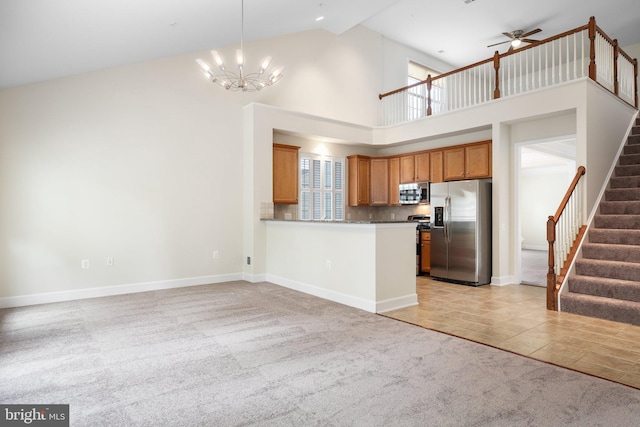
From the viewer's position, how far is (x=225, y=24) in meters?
5.07

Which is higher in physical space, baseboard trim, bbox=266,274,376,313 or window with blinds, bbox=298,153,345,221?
window with blinds, bbox=298,153,345,221

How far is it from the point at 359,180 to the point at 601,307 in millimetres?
5125

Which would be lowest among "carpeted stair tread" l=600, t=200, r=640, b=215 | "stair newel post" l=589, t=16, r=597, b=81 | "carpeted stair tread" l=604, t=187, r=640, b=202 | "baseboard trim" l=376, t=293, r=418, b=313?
"baseboard trim" l=376, t=293, r=418, b=313

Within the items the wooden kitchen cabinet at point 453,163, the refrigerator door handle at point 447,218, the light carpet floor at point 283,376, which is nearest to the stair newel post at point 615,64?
the wooden kitchen cabinet at point 453,163

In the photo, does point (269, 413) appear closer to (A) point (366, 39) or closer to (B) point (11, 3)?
(B) point (11, 3)

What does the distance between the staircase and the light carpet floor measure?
1.97 meters

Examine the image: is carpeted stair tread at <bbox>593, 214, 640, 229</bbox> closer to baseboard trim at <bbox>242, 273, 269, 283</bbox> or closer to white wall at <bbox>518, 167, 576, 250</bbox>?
baseboard trim at <bbox>242, 273, 269, 283</bbox>

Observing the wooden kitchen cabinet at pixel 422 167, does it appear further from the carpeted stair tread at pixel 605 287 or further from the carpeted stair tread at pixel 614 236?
the carpeted stair tread at pixel 605 287

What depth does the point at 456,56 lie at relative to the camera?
32.1 ft

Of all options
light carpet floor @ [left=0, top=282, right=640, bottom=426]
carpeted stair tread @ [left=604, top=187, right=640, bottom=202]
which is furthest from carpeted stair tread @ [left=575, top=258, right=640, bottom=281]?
light carpet floor @ [left=0, top=282, right=640, bottom=426]

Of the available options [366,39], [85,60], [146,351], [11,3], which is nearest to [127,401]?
[146,351]

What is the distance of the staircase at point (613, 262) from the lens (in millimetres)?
4238

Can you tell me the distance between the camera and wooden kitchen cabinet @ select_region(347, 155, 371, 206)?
8.41 m

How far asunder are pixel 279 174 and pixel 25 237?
3968 mm
